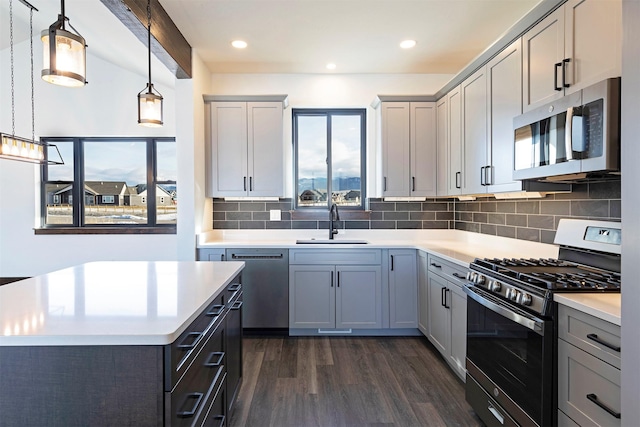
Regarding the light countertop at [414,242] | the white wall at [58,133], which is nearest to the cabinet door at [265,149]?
the light countertop at [414,242]

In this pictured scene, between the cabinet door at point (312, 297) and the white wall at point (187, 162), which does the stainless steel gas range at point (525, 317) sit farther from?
the white wall at point (187, 162)

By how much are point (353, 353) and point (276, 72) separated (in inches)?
118

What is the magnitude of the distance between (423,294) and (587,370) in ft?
6.16

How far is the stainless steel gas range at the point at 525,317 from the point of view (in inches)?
58.0

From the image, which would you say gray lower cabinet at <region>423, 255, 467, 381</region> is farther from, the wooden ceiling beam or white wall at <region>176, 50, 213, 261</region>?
the wooden ceiling beam

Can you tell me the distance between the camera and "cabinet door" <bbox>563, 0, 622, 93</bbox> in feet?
4.92

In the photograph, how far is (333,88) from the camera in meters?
3.88

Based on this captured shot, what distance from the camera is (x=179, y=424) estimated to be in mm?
1109

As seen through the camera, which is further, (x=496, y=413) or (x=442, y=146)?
(x=442, y=146)

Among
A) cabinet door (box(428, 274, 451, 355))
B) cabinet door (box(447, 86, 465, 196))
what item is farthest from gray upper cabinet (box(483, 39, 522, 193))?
cabinet door (box(428, 274, 451, 355))

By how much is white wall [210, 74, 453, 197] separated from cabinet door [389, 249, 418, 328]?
873mm

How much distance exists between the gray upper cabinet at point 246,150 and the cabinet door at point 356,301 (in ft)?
3.58

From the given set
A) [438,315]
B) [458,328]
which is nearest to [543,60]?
[458,328]

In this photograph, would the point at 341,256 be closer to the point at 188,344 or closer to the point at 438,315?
the point at 438,315
